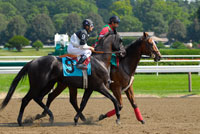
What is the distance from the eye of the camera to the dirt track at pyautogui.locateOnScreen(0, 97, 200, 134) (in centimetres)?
672

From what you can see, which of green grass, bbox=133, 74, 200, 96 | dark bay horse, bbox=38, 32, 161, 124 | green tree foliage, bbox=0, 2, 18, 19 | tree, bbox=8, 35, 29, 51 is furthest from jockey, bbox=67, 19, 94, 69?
green tree foliage, bbox=0, 2, 18, 19

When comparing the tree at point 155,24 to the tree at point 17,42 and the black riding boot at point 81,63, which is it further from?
the black riding boot at point 81,63

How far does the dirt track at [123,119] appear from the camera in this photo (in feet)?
22.1

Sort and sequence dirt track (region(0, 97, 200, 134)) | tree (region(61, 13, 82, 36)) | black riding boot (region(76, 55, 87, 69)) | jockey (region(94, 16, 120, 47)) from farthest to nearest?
tree (region(61, 13, 82, 36)) < jockey (region(94, 16, 120, 47)) < black riding boot (region(76, 55, 87, 69)) < dirt track (region(0, 97, 200, 134))

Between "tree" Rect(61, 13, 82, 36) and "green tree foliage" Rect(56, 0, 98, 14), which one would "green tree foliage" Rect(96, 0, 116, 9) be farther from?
"tree" Rect(61, 13, 82, 36)

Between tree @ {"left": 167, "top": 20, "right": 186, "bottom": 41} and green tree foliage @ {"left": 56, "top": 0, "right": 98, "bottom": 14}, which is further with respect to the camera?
green tree foliage @ {"left": 56, "top": 0, "right": 98, "bottom": 14}

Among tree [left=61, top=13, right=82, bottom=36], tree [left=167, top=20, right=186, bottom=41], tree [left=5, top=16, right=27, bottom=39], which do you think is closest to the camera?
tree [left=167, top=20, right=186, bottom=41]

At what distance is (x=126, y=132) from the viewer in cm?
653

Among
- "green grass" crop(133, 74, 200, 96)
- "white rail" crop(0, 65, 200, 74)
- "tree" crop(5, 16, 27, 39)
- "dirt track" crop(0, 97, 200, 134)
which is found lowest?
"tree" crop(5, 16, 27, 39)

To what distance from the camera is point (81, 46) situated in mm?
7277

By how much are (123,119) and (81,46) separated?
5.58 feet

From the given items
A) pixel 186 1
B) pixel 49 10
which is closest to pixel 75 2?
pixel 49 10

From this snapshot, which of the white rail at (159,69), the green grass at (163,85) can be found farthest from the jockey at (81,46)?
the white rail at (159,69)

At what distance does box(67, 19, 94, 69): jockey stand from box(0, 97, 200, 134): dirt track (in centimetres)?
115
